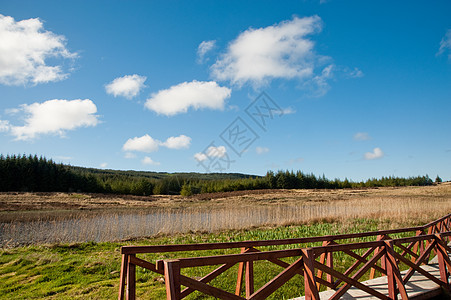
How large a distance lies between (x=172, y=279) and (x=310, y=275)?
1754 millimetres

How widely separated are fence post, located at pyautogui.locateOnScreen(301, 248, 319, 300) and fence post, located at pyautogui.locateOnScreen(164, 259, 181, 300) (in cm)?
166

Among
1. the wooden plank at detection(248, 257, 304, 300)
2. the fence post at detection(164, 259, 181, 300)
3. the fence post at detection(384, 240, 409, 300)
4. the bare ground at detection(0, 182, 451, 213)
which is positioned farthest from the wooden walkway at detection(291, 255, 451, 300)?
the bare ground at detection(0, 182, 451, 213)

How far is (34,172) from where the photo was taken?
60781mm

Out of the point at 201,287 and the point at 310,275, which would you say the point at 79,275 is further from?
the point at 310,275

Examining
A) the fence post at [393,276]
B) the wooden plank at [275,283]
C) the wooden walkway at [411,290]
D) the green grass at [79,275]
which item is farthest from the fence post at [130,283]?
the fence post at [393,276]

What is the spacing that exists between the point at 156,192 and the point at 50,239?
192 ft

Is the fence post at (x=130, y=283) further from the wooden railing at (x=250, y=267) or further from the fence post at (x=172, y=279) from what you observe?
the fence post at (x=172, y=279)

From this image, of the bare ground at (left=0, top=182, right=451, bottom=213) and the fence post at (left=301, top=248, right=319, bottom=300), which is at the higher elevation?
the fence post at (left=301, top=248, right=319, bottom=300)

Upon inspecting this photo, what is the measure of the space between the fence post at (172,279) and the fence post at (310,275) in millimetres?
1656

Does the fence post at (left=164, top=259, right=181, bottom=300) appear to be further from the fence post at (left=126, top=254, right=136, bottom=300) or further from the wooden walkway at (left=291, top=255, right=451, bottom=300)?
→ the wooden walkway at (left=291, top=255, right=451, bottom=300)

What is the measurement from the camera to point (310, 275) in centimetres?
353

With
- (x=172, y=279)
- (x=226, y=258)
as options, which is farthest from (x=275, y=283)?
(x=172, y=279)

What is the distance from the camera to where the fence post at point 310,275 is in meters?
3.53

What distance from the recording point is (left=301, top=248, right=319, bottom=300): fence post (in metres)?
3.53
